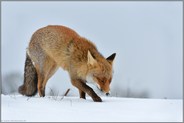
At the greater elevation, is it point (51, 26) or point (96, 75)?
point (51, 26)

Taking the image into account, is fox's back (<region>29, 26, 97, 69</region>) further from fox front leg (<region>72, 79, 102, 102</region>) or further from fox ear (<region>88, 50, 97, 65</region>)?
fox front leg (<region>72, 79, 102, 102</region>)

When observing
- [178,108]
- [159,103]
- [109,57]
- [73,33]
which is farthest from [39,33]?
[178,108]

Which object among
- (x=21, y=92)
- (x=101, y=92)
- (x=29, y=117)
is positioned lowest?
(x=21, y=92)

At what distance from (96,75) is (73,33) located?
2.13m

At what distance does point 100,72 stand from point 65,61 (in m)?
1.46

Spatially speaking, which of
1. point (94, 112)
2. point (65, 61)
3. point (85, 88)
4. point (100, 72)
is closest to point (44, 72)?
point (65, 61)

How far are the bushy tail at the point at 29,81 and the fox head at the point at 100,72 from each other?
242cm

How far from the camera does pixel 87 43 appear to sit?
32.1 ft

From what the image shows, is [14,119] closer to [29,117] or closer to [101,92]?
[29,117]

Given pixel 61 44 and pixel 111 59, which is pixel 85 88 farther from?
pixel 61 44

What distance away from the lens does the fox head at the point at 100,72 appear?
332 inches

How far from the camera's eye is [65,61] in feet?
31.9

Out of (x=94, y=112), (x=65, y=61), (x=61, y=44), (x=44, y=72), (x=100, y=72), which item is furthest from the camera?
(x=44, y=72)

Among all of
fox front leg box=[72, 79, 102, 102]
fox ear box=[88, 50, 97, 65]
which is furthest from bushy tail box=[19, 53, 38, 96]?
fox ear box=[88, 50, 97, 65]
